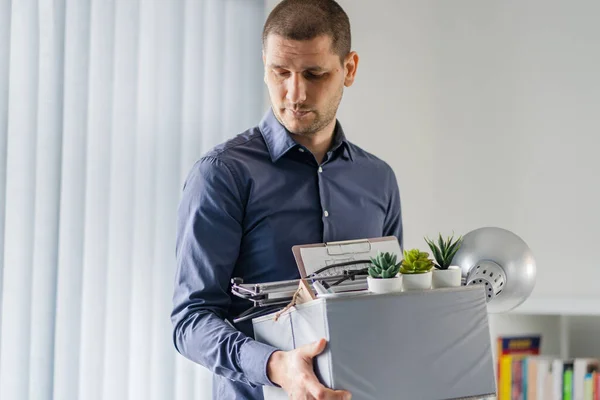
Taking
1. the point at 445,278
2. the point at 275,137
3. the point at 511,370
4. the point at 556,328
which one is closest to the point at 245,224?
the point at 275,137

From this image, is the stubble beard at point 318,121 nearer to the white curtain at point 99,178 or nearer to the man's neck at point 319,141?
the man's neck at point 319,141

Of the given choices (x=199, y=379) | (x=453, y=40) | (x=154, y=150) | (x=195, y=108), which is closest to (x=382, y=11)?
(x=453, y=40)

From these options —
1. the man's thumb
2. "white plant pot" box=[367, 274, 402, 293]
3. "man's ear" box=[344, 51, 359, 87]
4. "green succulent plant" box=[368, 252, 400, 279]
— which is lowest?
the man's thumb

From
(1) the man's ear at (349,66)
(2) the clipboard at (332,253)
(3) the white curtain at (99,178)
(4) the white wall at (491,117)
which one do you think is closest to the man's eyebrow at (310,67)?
(1) the man's ear at (349,66)

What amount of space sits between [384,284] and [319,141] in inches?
18.9

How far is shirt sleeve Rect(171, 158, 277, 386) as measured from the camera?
4.06ft

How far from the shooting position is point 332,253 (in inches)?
49.1

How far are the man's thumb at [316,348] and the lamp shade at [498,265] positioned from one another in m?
0.44

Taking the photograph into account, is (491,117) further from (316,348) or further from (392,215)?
(316,348)

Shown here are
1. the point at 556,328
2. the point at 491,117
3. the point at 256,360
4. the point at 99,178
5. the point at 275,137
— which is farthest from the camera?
the point at 491,117

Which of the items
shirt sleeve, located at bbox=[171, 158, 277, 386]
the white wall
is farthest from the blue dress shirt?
the white wall

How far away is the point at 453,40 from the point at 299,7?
5.24ft

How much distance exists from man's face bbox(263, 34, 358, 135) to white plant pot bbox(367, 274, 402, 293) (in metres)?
0.41

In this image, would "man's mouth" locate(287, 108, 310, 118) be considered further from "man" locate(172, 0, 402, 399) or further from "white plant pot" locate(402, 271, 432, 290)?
"white plant pot" locate(402, 271, 432, 290)
